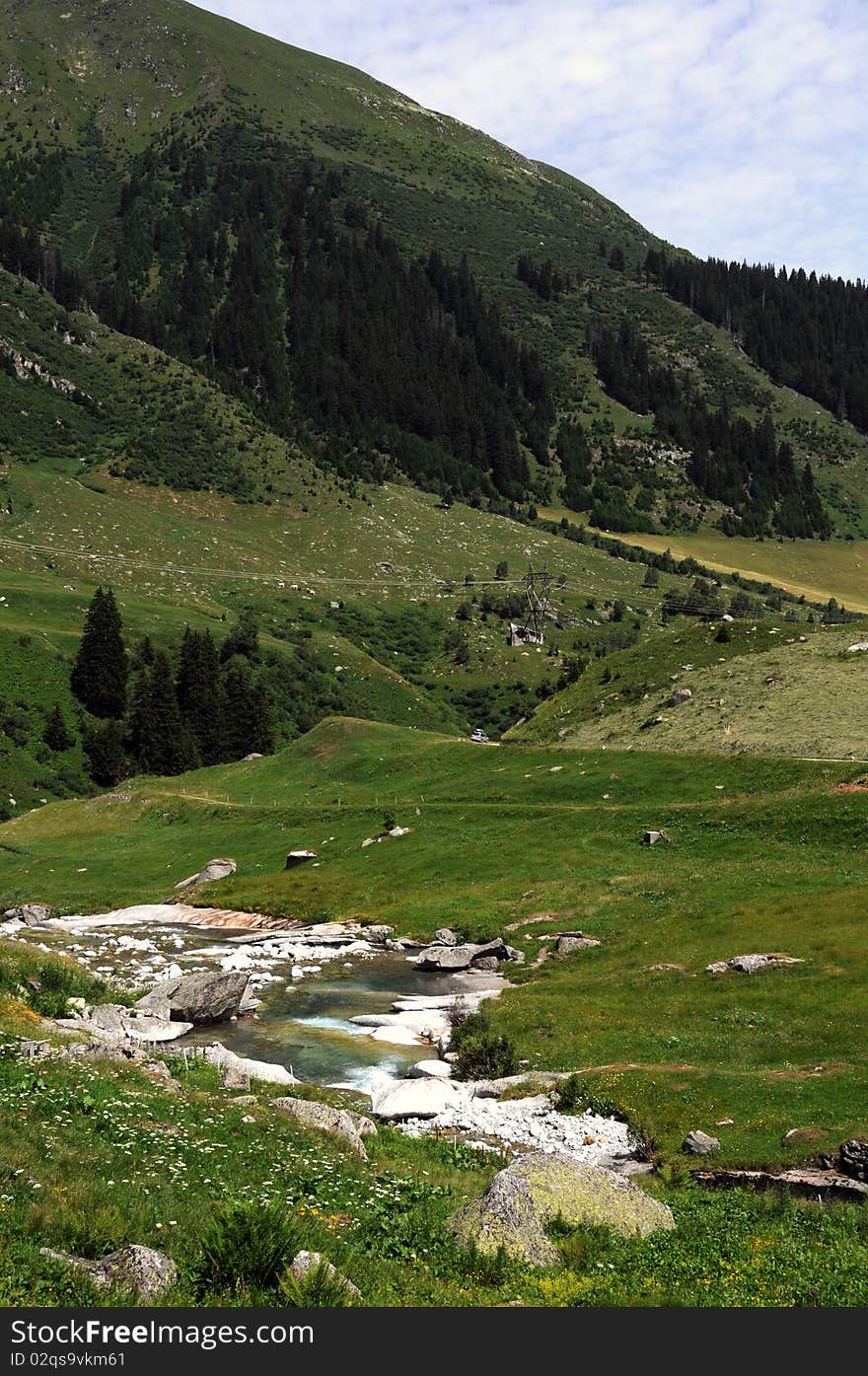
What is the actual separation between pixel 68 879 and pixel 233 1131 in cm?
5710

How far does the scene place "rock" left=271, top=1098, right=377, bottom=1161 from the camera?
24.4 metres

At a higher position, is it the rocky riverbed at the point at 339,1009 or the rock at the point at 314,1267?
the rock at the point at 314,1267

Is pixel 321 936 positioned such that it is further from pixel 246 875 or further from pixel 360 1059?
pixel 360 1059

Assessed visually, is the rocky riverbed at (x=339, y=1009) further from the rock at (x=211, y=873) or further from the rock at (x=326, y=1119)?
the rock at (x=211, y=873)

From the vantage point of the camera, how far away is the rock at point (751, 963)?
1593 inches

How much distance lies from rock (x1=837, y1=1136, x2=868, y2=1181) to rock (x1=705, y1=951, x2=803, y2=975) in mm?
15921

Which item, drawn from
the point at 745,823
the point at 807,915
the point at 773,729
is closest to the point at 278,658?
the point at 773,729

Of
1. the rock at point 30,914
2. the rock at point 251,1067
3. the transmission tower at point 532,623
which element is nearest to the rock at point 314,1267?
the rock at point 251,1067

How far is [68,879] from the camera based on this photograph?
7525 centimetres

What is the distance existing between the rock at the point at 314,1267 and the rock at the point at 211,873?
5853cm

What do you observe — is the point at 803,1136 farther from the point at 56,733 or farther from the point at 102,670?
the point at 102,670

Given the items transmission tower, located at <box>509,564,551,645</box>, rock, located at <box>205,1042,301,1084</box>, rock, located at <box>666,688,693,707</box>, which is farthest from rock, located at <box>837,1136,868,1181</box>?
transmission tower, located at <box>509,564,551,645</box>

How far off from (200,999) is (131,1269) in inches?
1082

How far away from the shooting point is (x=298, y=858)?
2886 inches
